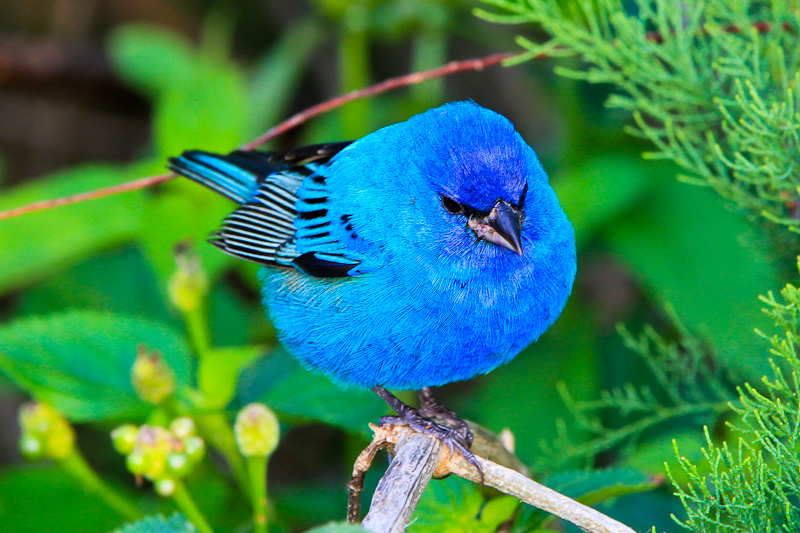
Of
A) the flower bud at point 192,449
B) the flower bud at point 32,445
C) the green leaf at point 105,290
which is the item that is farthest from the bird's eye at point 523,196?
the green leaf at point 105,290

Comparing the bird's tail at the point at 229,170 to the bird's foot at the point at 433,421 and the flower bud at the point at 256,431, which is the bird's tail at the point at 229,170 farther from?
the flower bud at the point at 256,431

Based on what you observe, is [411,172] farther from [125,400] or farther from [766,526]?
[766,526]

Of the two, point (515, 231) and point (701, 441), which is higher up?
point (515, 231)

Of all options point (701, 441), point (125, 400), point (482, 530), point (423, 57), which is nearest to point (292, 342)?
point (125, 400)

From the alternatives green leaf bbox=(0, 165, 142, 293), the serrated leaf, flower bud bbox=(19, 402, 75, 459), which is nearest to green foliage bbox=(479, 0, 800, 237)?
the serrated leaf

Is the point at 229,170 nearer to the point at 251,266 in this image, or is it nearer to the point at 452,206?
the point at 251,266

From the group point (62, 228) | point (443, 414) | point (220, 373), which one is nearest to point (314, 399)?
point (220, 373)
